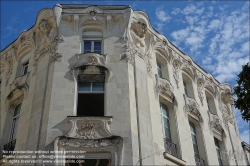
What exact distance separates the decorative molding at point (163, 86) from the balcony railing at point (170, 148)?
2750 mm

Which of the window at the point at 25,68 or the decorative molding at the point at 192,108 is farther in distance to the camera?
the window at the point at 25,68

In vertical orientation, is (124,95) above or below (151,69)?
below

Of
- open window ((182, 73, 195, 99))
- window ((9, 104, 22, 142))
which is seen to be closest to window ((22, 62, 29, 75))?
window ((9, 104, 22, 142))

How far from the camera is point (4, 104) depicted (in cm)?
1984

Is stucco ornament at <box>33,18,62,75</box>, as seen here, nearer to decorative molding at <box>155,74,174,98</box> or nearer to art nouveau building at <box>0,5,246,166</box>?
art nouveau building at <box>0,5,246,166</box>


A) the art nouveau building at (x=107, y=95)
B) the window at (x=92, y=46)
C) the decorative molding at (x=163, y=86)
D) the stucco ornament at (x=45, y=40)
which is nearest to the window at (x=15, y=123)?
the art nouveau building at (x=107, y=95)

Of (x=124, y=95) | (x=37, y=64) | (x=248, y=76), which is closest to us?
(x=248, y=76)

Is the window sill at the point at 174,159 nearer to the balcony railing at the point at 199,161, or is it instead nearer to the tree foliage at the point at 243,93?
Result: the balcony railing at the point at 199,161

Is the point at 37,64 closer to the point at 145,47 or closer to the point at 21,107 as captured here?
the point at 21,107

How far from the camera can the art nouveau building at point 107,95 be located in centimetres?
1551

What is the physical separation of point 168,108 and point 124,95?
385cm

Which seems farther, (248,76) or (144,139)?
(144,139)

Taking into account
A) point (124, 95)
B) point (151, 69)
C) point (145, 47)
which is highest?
point (145, 47)

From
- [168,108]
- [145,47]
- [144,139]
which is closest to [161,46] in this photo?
[145,47]
